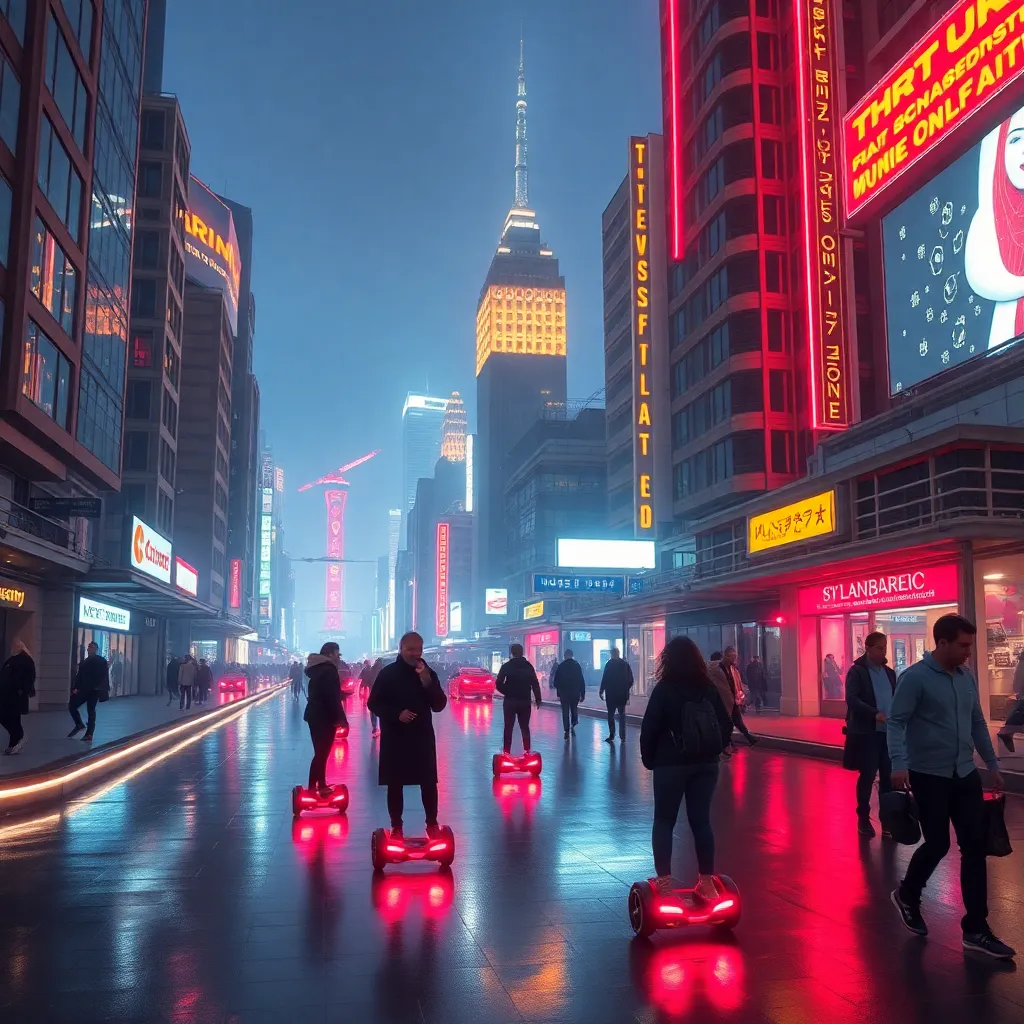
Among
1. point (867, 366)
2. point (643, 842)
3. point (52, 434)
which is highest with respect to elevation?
point (867, 366)

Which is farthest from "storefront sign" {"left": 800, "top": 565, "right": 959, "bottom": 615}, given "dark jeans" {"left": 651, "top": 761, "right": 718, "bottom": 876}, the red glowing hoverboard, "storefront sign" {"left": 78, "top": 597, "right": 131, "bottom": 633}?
"storefront sign" {"left": 78, "top": 597, "right": 131, "bottom": 633}

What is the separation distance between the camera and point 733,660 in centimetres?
1575

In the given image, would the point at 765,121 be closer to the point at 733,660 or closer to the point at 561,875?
the point at 733,660

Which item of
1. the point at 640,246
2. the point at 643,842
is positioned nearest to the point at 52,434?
the point at 643,842

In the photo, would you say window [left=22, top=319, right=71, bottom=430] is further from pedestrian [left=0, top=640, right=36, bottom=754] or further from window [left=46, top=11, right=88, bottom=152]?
pedestrian [left=0, top=640, right=36, bottom=754]

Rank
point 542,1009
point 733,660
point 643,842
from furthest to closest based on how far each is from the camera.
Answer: point 733,660 < point 643,842 < point 542,1009

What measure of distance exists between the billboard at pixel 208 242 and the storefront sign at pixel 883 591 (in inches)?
2860

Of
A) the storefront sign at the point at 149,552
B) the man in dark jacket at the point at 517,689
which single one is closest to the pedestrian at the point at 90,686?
the man in dark jacket at the point at 517,689

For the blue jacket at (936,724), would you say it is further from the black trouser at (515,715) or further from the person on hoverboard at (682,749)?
the black trouser at (515,715)

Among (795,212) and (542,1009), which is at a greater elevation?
(795,212)

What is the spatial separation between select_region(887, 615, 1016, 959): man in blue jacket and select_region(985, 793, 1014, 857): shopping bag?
3 centimetres

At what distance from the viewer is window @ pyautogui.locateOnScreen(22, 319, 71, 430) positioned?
1051 inches

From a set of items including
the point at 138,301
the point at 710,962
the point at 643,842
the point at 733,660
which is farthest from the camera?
the point at 138,301

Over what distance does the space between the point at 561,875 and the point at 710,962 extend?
2530 mm
